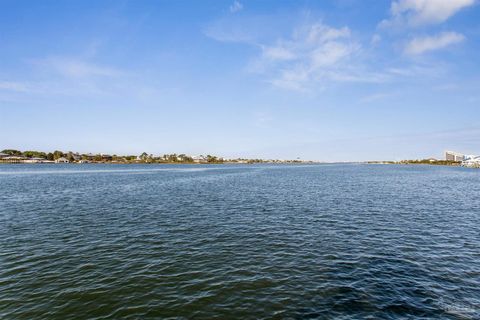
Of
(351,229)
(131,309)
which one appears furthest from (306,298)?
(351,229)

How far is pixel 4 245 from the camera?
27.7 m

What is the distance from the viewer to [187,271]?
2197 cm

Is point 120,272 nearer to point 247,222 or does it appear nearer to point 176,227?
point 176,227

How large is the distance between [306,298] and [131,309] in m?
10.8

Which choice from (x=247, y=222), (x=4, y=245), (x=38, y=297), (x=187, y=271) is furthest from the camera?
(x=247, y=222)

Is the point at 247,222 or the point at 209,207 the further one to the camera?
the point at 209,207

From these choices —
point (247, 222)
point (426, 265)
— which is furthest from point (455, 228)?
point (247, 222)

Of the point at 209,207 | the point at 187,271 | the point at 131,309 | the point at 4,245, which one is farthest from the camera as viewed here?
the point at 209,207

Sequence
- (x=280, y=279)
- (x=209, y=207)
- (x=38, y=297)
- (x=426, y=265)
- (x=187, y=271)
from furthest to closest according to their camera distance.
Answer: (x=209, y=207) → (x=426, y=265) → (x=187, y=271) → (x=280, y=279) → (x=38, y=297)

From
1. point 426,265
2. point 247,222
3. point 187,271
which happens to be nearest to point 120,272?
point 187,271

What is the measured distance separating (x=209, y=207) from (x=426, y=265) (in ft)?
110

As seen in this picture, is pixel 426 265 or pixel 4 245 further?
pixel 4 245

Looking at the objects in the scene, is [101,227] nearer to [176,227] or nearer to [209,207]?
[176,227]

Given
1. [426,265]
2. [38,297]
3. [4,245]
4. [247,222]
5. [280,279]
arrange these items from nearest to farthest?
[38,297]
[280,279]
[426,265]
[4,245]
[247,222]
